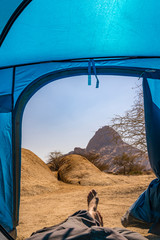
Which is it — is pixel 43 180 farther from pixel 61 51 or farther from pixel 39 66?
pixel 61 51

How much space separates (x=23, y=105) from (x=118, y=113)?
365 centimetres

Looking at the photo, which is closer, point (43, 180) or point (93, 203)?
point (93, 203)

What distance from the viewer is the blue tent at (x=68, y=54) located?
1.55 m

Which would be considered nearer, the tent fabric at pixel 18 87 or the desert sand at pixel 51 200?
the tent fabric at pixel 18 87

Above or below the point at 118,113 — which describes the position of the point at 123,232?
below

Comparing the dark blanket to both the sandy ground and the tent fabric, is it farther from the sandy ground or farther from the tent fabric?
the tent fabric

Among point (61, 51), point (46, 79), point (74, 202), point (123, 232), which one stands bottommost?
point (74, 202)

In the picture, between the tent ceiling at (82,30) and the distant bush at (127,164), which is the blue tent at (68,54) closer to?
the tent ceiling at (82,30)

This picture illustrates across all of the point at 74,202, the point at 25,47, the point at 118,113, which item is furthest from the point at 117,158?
the point at 25,47

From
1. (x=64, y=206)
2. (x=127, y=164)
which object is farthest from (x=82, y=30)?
(x=127, y=164)

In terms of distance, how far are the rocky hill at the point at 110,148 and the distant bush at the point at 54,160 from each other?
1981mm

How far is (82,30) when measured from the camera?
68.5 inches

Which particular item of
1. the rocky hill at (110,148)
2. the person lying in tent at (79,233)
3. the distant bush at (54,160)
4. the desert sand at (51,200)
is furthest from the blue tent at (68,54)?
the distant bush at (54,160)

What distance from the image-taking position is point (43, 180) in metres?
4.69
